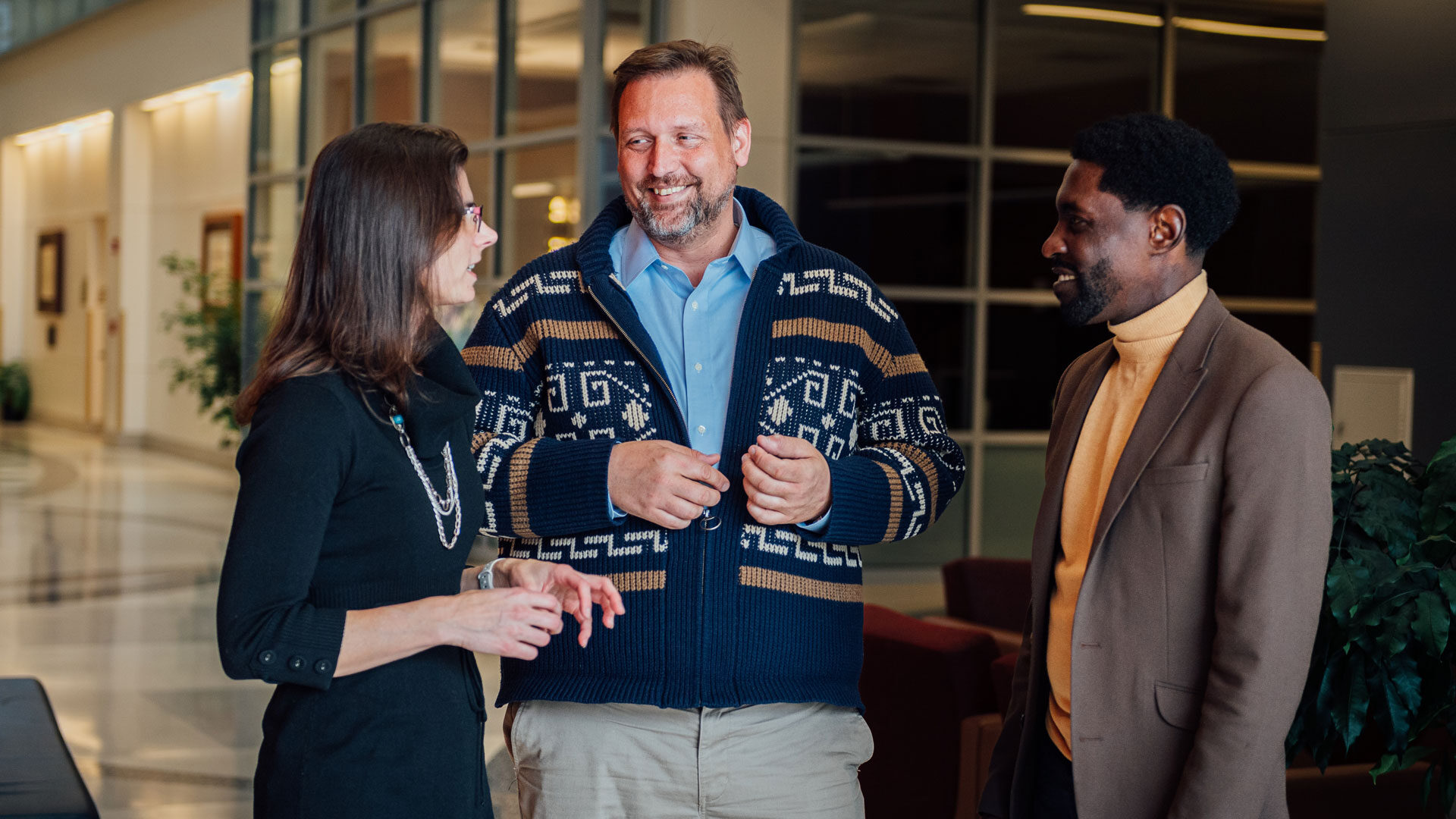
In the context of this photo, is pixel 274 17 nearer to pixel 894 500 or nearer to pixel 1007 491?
pixel 1007 491

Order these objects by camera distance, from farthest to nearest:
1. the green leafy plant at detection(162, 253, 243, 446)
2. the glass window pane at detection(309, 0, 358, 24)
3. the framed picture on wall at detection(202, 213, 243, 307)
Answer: the framed picture on wall at detection(202, 213, 243, 307) → the green leafy plant at detection(162, 253, 243, 446) → the glass window pane at detection(309, 0, 358, 24)

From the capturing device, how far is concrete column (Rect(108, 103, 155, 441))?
651 inches

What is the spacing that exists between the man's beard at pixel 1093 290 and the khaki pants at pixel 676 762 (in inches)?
28.5

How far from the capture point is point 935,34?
8.61 metres

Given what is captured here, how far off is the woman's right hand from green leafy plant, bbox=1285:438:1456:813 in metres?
1.29

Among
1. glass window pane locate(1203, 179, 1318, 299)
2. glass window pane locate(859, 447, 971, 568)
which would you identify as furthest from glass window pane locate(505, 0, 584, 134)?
glass window pane locate(1203, 179, 1318, 299)

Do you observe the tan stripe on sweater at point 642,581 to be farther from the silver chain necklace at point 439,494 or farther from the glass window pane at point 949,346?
the glass window pane at point 949,346

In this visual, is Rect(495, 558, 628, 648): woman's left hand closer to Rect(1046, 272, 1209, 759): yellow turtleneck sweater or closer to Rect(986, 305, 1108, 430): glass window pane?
Rect(1046, 272, 1209, 759): yellow turtleneck sweater

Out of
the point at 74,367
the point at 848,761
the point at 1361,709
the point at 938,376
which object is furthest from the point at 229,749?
the point at 74,367

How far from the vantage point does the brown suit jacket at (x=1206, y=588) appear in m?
1.76

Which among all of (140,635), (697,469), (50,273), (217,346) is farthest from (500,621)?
(50,273)

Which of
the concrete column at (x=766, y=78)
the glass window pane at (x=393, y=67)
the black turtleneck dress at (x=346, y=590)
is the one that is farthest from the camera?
the glass window pane at (x=393, y=67)

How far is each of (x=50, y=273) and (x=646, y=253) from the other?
66.1ft

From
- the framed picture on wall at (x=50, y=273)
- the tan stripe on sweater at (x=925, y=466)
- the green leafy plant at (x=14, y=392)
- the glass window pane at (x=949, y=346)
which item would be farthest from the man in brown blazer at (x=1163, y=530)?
the green leafy plant at (x=14, y=392)
